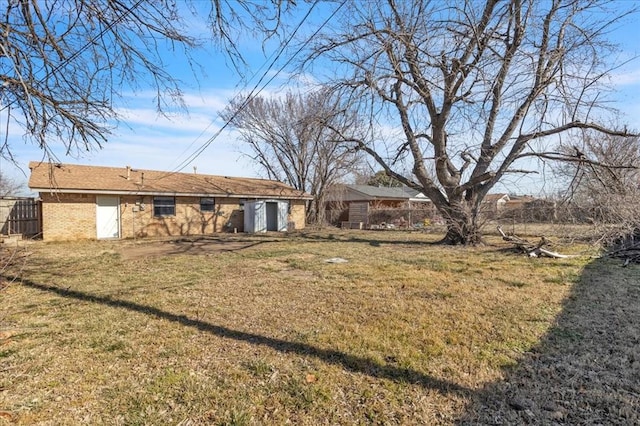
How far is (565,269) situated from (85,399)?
348 inches

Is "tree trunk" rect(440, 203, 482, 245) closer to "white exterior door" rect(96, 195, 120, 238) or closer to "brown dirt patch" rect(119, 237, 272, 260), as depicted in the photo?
"brown dirt patch" rect(119, 237, 272, 260)

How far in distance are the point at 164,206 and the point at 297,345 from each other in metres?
15.0

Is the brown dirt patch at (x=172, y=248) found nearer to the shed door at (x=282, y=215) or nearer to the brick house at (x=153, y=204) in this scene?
the brick house at (x=153, y=204)

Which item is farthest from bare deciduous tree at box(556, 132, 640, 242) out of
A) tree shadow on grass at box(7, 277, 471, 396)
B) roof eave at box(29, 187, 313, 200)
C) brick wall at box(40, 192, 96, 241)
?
brick wall at box(40, 192, 96, 241)

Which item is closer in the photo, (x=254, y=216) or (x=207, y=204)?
(x=207, y=204)

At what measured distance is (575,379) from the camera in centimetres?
302

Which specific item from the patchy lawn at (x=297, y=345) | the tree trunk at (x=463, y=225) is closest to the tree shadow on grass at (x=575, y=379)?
the patchy lawn at (x=297, y=345)

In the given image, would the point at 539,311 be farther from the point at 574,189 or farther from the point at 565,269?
the point at 574,189

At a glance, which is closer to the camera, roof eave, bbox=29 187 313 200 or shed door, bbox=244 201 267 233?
roof eave, bbox=29 187 313 200

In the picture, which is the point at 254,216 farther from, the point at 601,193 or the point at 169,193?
the point at 601,193

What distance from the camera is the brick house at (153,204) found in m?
14.0

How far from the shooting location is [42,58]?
401 centimetres

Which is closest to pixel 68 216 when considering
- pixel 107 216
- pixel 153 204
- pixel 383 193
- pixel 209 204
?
pixel 107 216

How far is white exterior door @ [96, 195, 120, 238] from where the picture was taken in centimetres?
1495
